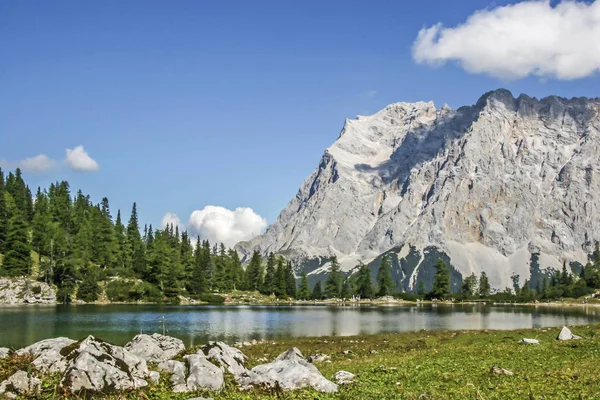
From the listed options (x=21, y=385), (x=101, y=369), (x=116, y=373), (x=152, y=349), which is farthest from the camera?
(x=152, y=349)

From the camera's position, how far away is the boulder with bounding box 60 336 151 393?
19469 mm

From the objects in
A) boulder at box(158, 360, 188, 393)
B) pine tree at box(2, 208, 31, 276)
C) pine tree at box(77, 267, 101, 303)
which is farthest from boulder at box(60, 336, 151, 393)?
pine tree at box(2, 208, 31, 276)

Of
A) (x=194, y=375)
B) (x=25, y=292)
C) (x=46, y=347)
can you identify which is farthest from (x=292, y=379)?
(x=25, y=292)

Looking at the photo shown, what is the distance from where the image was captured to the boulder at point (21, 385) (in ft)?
63.3

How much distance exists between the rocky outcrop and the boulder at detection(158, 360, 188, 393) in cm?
12722

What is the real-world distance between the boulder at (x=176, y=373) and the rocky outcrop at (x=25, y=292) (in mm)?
127217

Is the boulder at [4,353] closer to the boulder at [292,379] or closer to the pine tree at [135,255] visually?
the boulder at [292,379]

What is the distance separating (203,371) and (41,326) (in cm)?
5699

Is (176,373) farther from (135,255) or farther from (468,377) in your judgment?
(135,255)

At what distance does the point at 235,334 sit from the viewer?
6694 centimetres

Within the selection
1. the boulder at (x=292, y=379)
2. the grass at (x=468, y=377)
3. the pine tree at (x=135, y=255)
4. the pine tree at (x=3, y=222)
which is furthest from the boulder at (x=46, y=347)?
the pine tree at (x=135, y=255)

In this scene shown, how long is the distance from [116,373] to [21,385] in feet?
11.0

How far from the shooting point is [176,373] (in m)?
22.5

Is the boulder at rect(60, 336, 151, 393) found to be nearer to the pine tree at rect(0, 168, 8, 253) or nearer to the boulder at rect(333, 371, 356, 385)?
the boulder at rect(333, 371, 356, 385)
